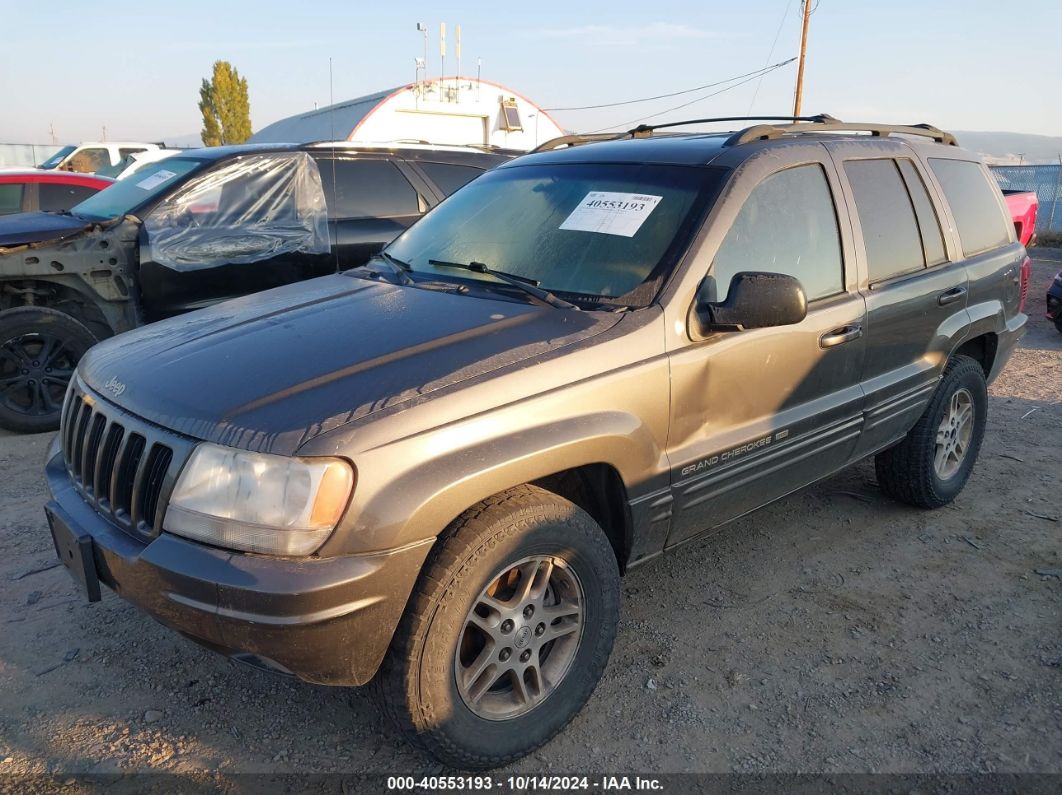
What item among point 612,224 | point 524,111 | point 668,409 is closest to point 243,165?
point 612,224

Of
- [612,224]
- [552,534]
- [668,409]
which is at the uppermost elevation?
[612,224]

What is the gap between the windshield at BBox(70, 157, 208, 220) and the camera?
18.8ft

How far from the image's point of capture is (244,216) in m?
5.89

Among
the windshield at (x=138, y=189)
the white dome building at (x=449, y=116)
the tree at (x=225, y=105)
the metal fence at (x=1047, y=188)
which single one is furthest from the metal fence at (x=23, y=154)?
the metal fence at (x=1047, y=188)

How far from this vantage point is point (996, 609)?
3.38 metres

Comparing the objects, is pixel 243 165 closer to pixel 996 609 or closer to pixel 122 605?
pixel 122 605

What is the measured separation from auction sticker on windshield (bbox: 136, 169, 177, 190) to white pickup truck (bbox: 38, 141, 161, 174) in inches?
609

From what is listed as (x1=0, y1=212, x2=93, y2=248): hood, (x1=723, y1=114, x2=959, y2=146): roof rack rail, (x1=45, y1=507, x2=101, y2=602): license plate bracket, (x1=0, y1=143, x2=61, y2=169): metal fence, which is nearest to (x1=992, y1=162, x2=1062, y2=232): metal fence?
(x1=723, y1=114, x2=959, y2=146): roof rack rail

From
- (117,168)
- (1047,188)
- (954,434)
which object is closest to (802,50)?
(1047,188)

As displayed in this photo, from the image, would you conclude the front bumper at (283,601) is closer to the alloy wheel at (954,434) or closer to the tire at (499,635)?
the tire at (499,635)

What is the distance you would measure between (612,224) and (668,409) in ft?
2.49

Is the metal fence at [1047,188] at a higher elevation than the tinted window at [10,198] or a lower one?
lower

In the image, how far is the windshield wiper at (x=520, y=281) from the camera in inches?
109

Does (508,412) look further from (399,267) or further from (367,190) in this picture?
(367,190)
